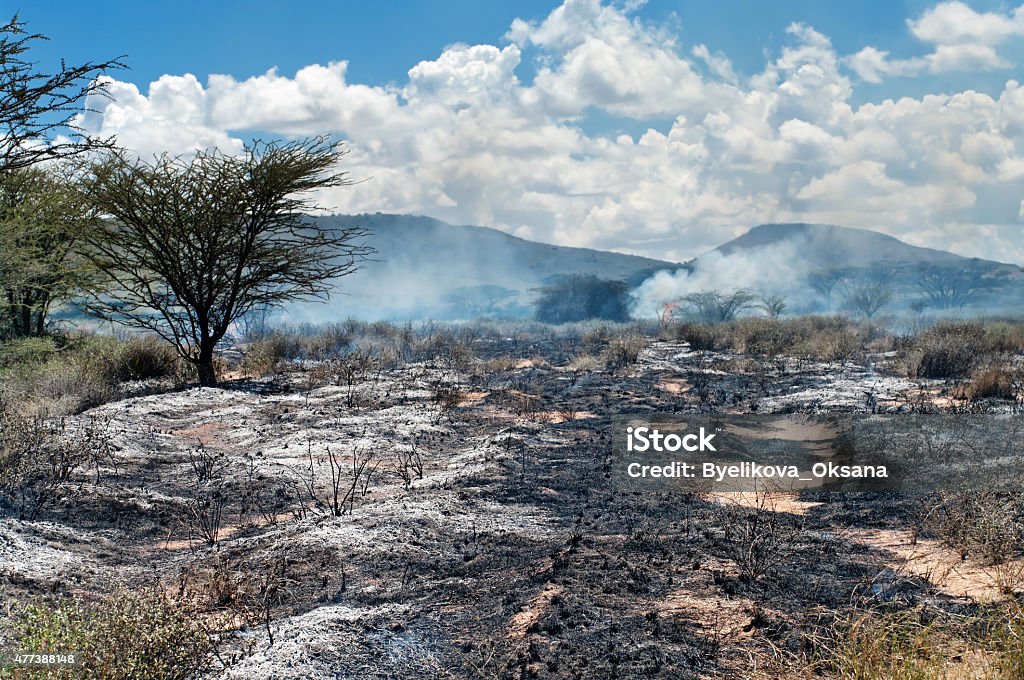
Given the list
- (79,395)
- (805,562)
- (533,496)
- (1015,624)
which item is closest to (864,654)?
(1015,624)

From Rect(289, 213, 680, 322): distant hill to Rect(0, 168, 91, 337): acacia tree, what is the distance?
70.0 metres

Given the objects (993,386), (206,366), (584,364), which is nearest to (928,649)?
(993,386)

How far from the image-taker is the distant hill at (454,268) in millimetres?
94812

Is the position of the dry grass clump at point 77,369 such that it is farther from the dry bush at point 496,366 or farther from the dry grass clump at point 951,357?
the dry grass clump at point 951,357

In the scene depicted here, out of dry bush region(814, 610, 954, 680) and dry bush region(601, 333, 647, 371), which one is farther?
dry bush region(601, 333, 647, 371)

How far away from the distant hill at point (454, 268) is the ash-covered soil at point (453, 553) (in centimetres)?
7822

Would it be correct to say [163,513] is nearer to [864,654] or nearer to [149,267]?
[864,654]

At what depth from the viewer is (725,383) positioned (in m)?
17.1

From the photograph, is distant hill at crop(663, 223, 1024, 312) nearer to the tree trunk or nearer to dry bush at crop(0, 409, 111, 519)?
the tree trunk

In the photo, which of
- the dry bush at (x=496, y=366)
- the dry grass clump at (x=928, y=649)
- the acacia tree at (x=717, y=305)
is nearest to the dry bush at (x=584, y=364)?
the dry bush at (x=496, y=366)

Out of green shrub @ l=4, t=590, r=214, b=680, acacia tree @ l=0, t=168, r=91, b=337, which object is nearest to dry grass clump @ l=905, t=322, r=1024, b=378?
green shrub @ l=4, t=590, r=214, b=680

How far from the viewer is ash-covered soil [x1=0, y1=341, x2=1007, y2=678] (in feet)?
14.1

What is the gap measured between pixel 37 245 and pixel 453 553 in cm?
1443

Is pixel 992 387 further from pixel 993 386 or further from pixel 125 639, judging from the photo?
pixel 125 639
